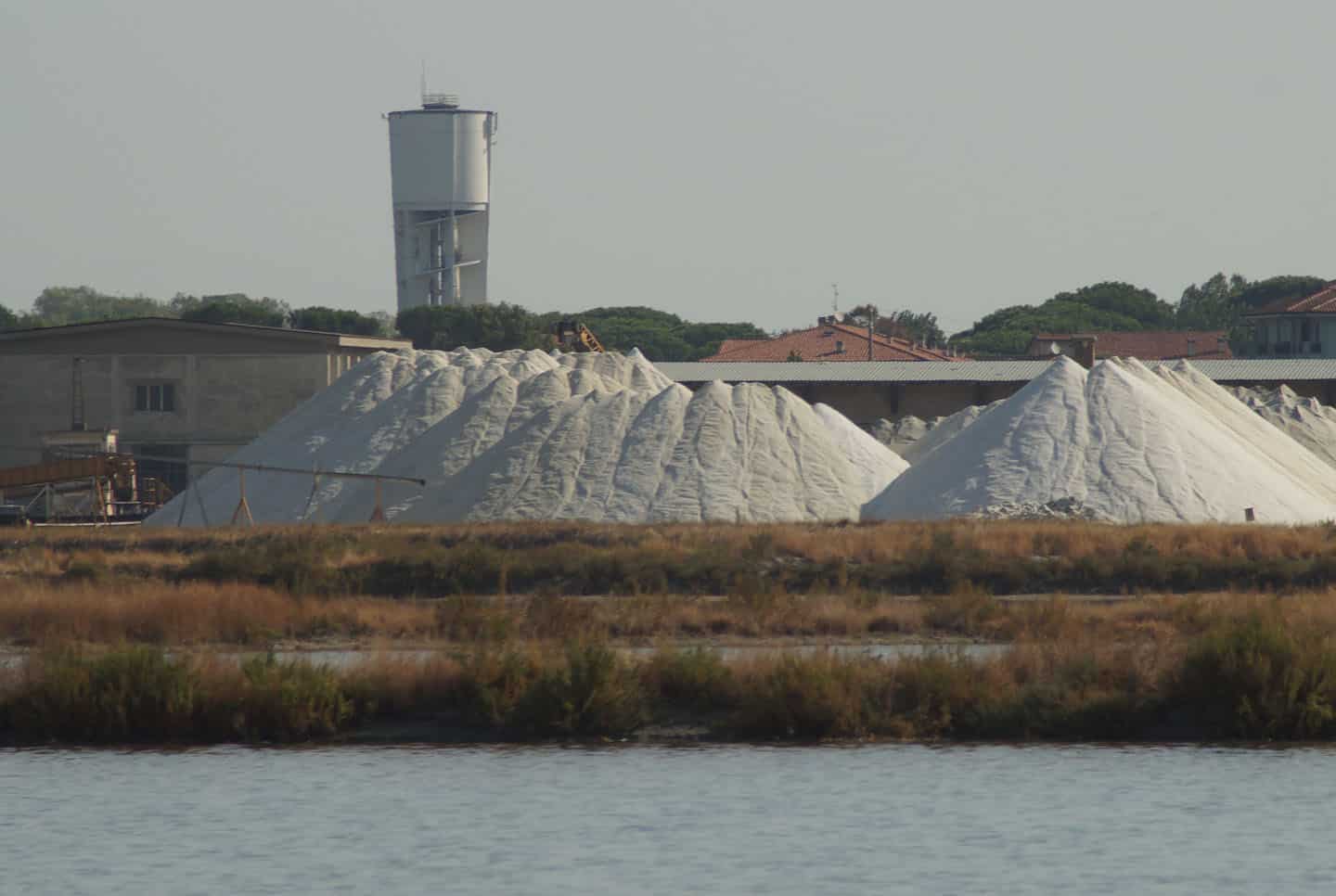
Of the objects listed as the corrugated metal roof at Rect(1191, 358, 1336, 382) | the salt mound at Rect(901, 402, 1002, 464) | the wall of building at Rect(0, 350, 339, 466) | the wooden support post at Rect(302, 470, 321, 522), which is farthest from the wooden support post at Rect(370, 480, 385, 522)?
the corrugated metal roof at Rect(1191, 358, 1336, 382)

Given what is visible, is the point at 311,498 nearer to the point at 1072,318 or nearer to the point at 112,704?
the point at 112,704

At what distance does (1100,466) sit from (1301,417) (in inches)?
843

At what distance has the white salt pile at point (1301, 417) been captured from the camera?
6462 centimetres

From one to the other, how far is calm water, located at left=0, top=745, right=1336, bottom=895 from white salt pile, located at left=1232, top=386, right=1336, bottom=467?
46440 mm

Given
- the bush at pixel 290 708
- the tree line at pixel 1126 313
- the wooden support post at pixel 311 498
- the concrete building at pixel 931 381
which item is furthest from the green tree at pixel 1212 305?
the bush at pixel 290 708

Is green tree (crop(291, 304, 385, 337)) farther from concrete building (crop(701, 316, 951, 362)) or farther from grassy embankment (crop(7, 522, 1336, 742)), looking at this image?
grassy embankment (crop(7, 522, 1336, 742))

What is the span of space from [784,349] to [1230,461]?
196 feet

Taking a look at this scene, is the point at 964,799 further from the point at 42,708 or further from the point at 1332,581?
the point at 1332,581

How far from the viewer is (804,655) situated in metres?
23.0

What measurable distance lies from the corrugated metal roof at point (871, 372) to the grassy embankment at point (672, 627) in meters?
32.8

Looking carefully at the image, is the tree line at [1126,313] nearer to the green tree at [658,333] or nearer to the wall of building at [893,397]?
the green tree at [658,333]

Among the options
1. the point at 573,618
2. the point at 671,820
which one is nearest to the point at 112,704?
the point at 671,820

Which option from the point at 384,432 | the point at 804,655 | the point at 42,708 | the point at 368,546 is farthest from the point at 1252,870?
the point at 384,432

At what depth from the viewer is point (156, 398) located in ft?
241
